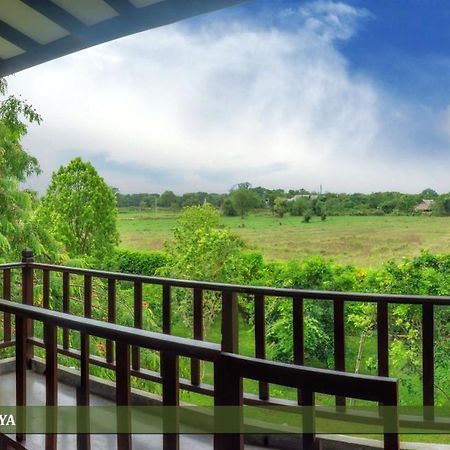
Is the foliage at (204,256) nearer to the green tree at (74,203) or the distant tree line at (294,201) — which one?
the distant tree line at (294,201)

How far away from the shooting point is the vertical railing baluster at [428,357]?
2.03 m

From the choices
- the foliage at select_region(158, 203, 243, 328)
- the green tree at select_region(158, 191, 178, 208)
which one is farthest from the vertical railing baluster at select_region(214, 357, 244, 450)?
the green tree at select_region(158, 191, 178, 208)

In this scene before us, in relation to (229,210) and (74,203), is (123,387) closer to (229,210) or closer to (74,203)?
(74,203)

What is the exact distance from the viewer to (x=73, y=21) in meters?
2.06

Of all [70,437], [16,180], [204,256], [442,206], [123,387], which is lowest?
[70,437]

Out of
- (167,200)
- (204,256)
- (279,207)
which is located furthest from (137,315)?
(167,200)

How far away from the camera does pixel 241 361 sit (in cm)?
86

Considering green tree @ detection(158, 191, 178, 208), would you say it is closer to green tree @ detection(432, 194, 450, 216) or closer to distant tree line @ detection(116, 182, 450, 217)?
distant tree line @ detection(116, 182, 450, 217)

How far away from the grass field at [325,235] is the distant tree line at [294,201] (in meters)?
0.16

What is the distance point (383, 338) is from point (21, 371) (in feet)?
4.98

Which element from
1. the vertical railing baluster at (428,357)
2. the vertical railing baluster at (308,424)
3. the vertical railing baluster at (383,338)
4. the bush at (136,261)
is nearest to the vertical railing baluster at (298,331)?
the vertical railing baluster at (383,338)

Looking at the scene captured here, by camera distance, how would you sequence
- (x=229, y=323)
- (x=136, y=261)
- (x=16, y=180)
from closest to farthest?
(x=229, y=323)
(x=16, y=180)
(x=136, y=261)

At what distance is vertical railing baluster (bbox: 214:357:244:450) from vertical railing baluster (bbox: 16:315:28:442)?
2.47 feet

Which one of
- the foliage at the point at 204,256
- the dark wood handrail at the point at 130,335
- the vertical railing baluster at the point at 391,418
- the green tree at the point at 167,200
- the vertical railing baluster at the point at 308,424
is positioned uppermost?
the green tree at the point at 167,200
